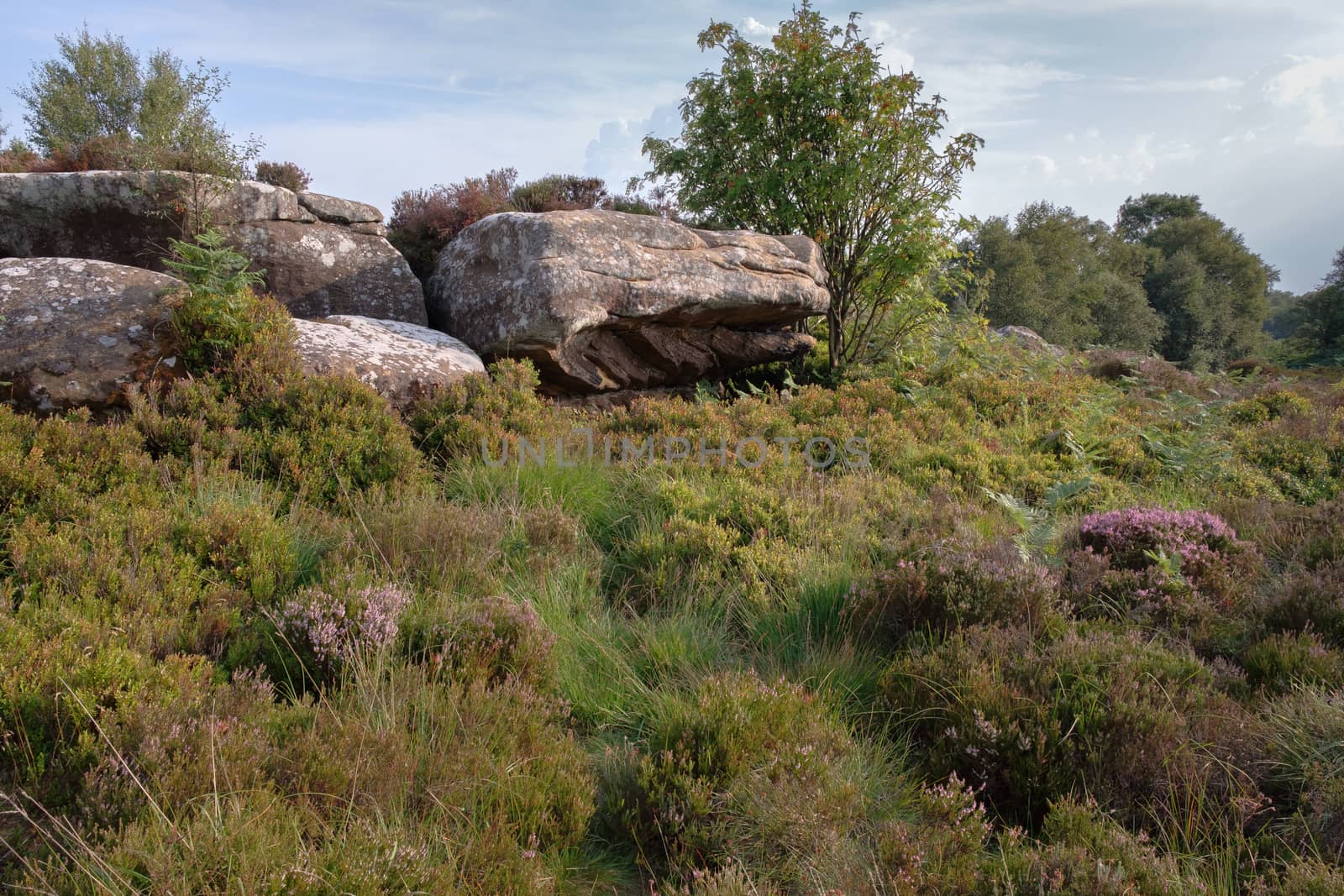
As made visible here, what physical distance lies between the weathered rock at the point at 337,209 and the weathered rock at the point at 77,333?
7.27 feet

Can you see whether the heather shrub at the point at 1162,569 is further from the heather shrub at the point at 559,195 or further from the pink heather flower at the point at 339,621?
the heather shrub at the point at 559,195

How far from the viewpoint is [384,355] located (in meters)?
6.44

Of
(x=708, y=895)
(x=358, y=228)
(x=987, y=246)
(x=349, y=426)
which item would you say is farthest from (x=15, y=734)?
(x=987, y=246)

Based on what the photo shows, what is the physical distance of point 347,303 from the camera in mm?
7758

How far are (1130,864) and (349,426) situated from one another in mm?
4978

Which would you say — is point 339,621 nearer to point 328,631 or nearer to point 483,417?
point 328,631

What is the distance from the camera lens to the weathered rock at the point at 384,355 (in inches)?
241

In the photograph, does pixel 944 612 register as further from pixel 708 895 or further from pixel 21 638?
pixel 21 638

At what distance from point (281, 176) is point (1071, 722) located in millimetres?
9289

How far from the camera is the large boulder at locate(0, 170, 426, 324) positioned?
Answer: 6.89 m

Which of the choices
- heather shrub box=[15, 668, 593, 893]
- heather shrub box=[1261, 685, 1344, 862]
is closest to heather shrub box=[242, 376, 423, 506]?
heather shrub box=[15, 668, 593, 893]

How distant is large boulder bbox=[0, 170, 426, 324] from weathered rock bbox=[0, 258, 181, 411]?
1187mm

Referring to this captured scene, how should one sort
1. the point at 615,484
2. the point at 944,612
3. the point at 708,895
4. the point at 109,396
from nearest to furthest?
the point at 708,895 < the point at 944,612 < the point at 109,396 < the point at 615,484

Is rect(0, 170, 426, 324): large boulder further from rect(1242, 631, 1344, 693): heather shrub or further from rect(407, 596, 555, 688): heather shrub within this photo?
rect(1242, 631, 1344, 693): heather shrub
